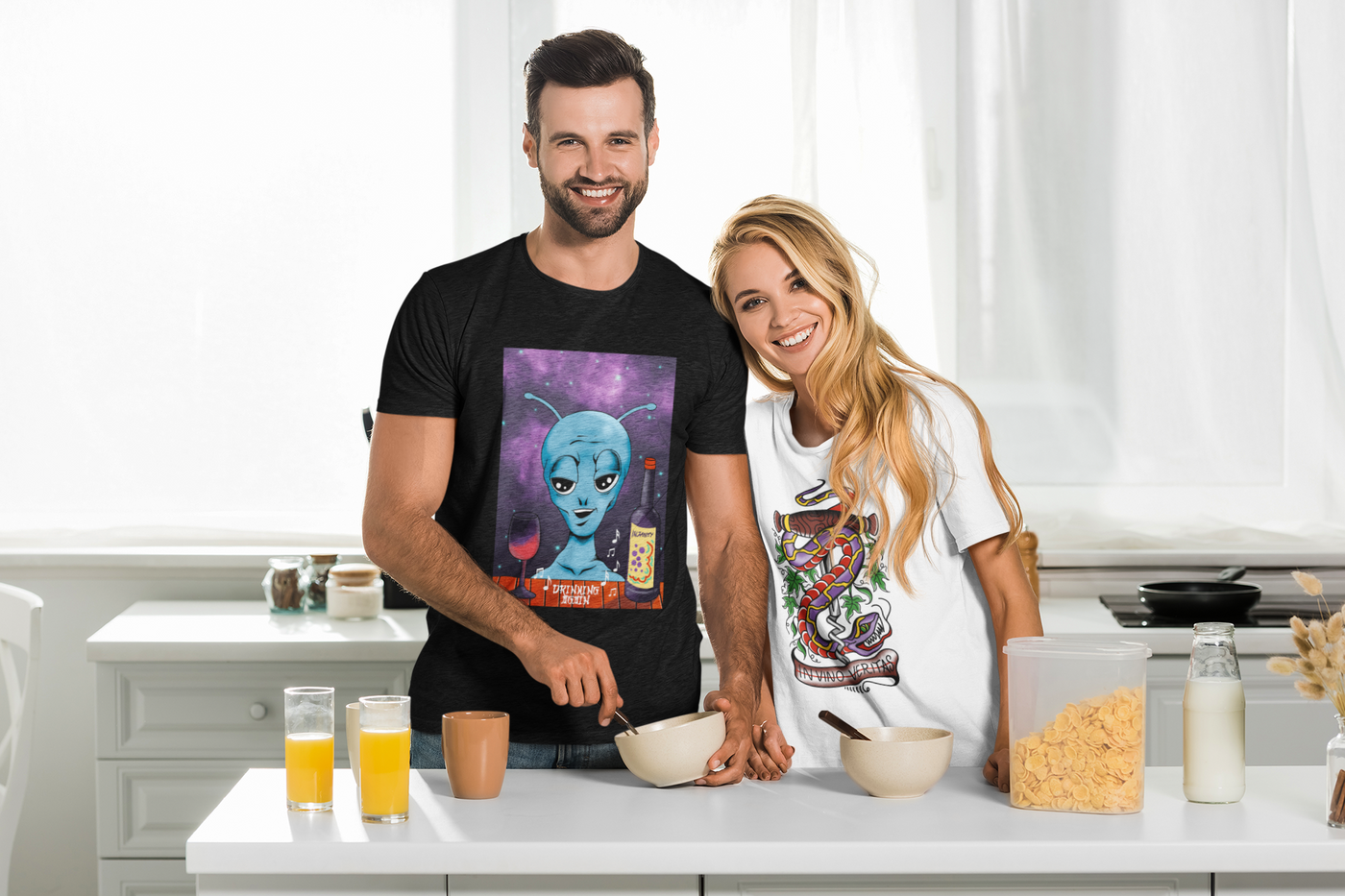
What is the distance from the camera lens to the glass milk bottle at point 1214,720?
3.87ft

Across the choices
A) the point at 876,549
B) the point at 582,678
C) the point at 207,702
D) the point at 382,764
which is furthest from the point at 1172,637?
the point at 207,702

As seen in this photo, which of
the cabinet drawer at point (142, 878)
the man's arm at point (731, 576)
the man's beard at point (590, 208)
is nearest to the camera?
the man's arm at point (731, 576)

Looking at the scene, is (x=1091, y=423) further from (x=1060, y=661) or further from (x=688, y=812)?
(x=688, y=812)

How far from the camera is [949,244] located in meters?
2.74

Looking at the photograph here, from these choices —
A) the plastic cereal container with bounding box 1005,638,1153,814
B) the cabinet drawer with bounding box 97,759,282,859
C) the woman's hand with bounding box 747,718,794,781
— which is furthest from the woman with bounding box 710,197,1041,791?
the cabinet drawer with bounding box 97,759,282,859

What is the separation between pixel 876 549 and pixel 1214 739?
1.42 ft

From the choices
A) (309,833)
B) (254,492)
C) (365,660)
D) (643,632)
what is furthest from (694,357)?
(254,492)

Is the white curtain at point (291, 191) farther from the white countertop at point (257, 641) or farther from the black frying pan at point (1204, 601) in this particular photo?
the black frying pan at point (1204, 601)

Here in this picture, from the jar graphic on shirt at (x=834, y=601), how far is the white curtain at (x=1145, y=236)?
135 cm

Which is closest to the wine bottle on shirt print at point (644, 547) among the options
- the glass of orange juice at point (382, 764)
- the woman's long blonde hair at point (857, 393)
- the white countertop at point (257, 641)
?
the woman's long blonde hair at point (857, 393)

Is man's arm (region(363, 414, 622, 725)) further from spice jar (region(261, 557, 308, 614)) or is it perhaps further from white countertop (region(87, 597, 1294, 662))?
spice jar (region(261, 557, 308, 614))

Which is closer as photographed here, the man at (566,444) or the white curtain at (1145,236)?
the man at (566,444)

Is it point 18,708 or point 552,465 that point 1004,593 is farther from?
point 18,708

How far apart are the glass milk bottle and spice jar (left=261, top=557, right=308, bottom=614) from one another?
5.94 feet
